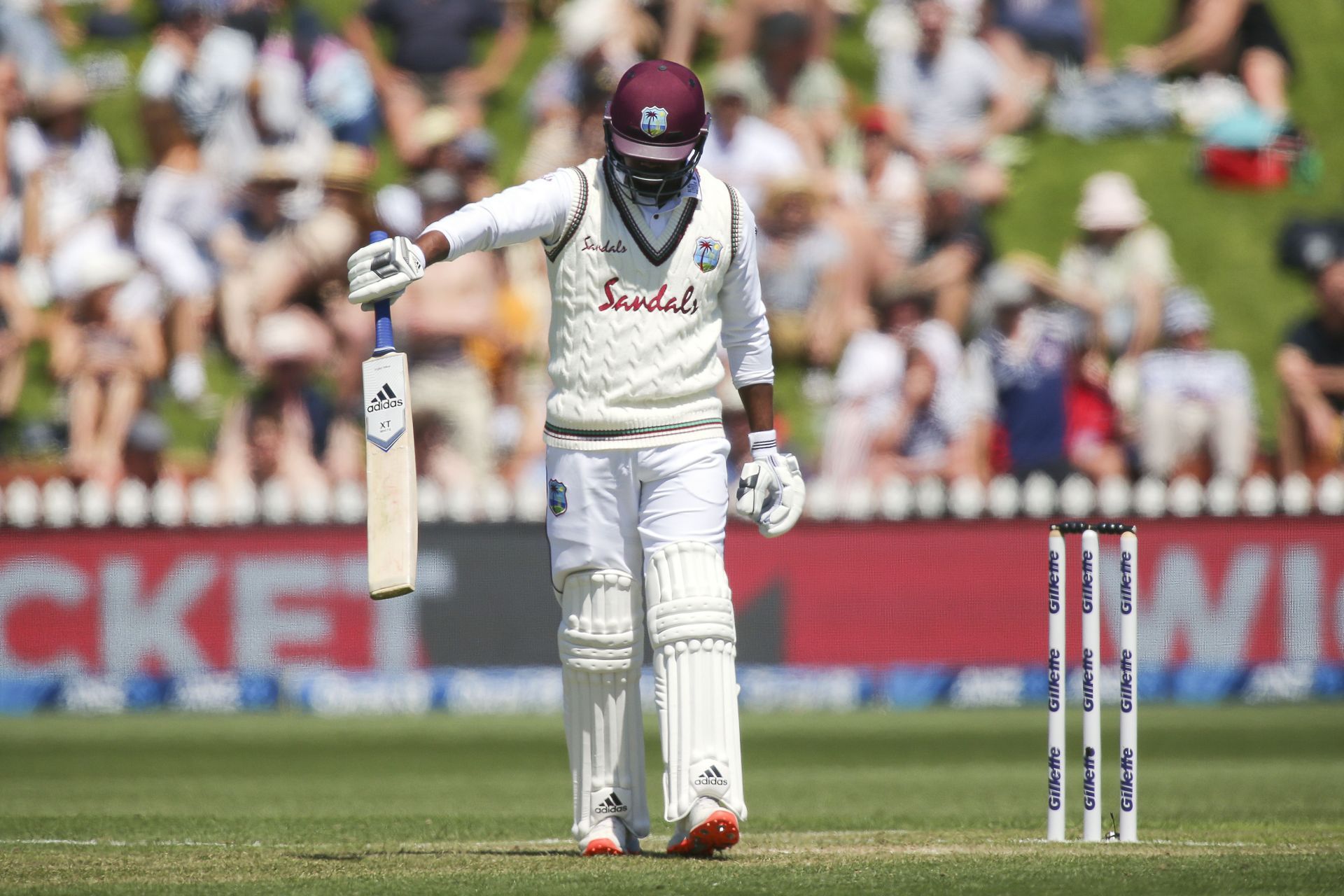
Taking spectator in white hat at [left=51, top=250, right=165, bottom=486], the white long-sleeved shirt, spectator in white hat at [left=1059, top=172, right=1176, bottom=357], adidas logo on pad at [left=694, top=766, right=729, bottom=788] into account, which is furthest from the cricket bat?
spectator in white hat at [left=1059, top=172, right=1176, bottom=357]

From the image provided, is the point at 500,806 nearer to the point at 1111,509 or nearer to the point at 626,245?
the point at 626,245

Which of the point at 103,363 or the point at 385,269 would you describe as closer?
the point at 385,269

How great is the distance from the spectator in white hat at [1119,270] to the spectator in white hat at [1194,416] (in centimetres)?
56

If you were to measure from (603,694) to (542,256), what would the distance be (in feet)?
28.3

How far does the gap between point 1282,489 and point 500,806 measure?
6.77m

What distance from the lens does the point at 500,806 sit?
322 inches

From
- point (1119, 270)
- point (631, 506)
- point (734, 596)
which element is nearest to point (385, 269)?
point (631, 506)

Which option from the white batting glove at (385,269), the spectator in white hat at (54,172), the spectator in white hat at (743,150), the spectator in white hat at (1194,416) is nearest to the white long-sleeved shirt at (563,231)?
the white batting glove at (385,269)

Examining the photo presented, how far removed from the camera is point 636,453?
6074mm

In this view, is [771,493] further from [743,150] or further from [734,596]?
[743,150]

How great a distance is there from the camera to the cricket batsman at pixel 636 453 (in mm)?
5973

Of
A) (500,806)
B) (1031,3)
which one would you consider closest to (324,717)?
(500,806)

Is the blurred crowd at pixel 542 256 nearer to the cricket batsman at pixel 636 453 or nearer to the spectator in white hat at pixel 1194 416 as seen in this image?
the spectator in white hat at pixel 1194 416

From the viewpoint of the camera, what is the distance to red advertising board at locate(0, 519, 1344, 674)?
12.9m
